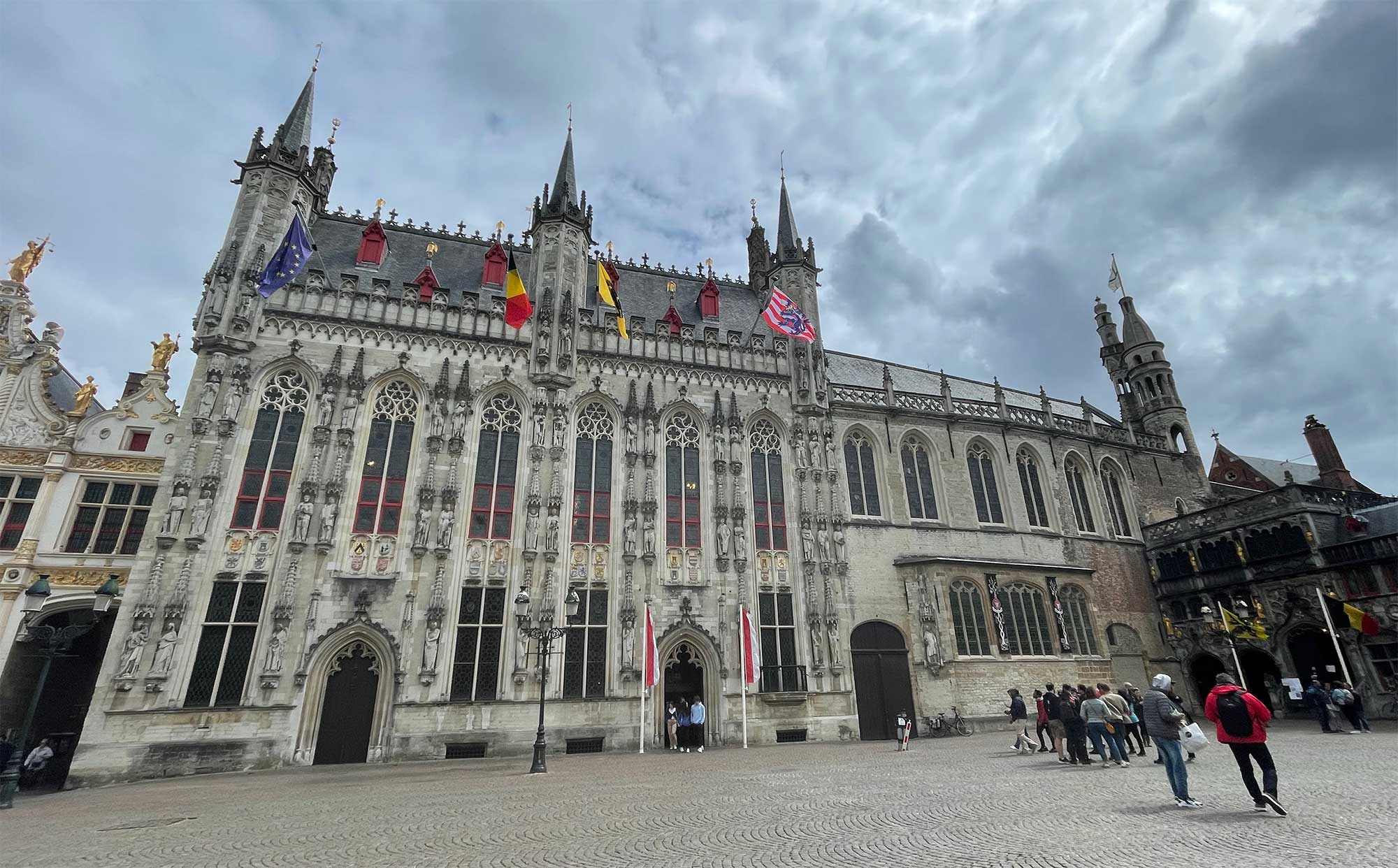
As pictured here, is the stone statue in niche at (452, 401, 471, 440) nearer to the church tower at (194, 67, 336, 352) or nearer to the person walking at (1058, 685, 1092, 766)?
the church tower at (194, 67, 336, 352)

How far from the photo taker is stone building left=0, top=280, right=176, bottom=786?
70.4ft

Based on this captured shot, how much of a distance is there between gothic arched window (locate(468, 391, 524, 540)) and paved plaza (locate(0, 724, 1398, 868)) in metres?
9.53

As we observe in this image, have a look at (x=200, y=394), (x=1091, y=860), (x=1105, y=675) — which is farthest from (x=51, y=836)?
(x=1105, y=675)

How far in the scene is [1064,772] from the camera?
485 inches

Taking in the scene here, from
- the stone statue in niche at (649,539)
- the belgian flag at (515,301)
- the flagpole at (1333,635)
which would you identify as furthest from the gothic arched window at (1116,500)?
the belgian flag at (515,301)

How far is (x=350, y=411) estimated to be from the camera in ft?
77.5

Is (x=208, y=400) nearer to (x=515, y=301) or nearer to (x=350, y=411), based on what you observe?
(x=350, y=411)

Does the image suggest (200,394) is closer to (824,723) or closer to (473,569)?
(473,569)

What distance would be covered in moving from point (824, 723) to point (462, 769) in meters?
13.1

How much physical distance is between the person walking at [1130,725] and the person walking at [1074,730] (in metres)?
0.80

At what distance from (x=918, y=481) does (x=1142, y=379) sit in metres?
20.0

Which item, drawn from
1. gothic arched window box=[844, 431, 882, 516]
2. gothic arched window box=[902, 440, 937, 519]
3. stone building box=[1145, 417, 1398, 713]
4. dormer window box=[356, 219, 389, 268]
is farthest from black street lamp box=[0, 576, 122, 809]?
stone building box=[1145, 417, 1398, 713]

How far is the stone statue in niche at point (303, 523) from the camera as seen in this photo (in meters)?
21.4

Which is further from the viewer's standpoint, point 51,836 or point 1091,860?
point 51,836
